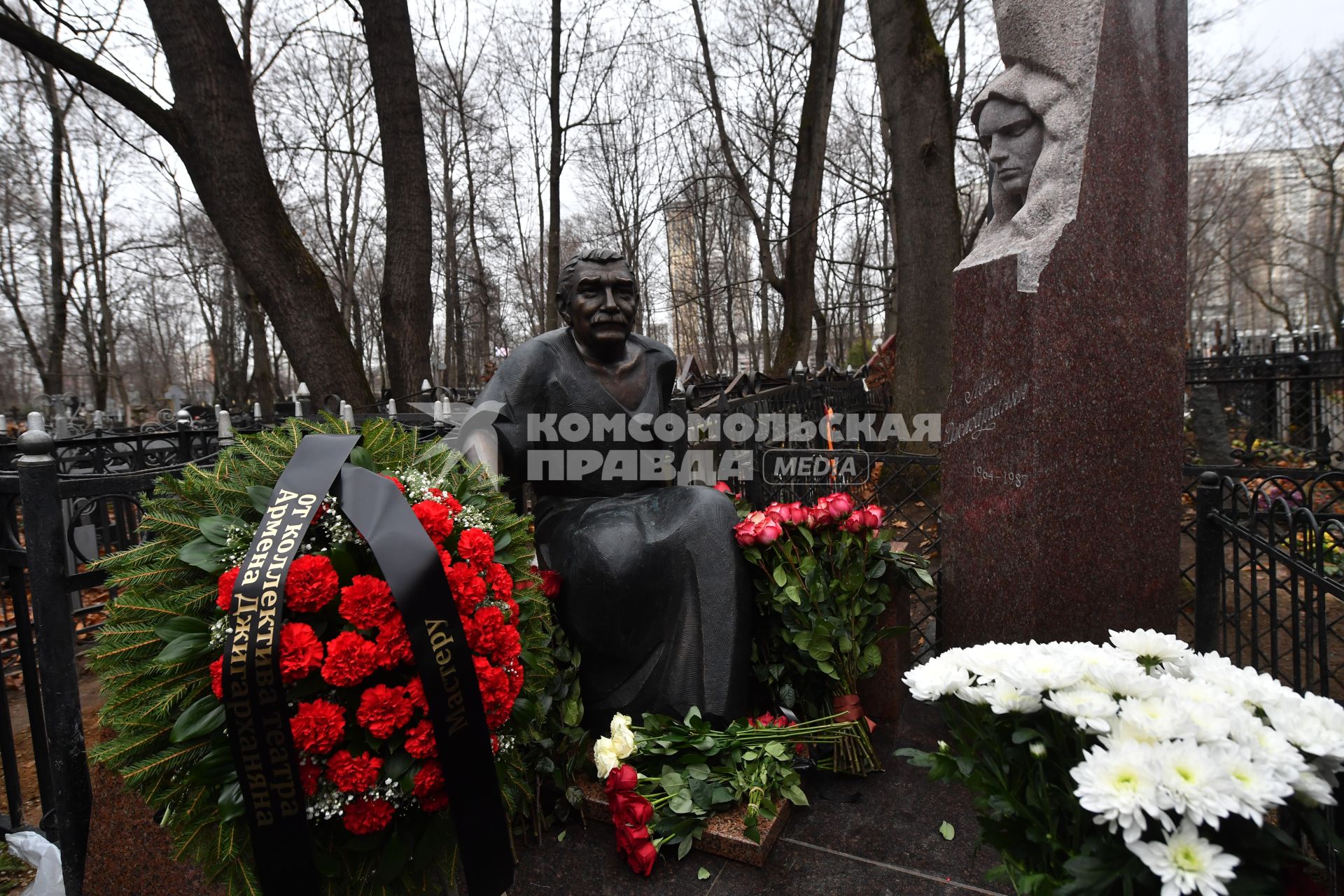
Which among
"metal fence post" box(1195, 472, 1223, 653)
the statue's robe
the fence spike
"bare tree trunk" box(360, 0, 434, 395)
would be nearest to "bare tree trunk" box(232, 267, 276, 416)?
"bare tree trunk" box(360, 0, 434, 395)

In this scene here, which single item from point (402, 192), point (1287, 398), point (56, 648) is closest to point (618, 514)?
point (56, 648)

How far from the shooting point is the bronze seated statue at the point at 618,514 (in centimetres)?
295

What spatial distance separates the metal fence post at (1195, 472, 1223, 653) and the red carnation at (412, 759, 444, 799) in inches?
125

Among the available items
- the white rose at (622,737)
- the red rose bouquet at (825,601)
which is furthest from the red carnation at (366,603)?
the red rose bouquet at (825,601)

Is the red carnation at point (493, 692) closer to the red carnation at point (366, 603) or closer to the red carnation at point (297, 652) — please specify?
the red carnation at point (366, 603)

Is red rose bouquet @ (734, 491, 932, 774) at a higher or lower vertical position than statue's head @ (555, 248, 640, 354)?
lower

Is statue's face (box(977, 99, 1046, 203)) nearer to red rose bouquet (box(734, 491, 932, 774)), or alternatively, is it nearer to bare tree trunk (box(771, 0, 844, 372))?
red rose bouquet (box(734, 491, 932, 774))

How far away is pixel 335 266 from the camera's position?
32.5 m

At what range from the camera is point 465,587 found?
73.8 inches

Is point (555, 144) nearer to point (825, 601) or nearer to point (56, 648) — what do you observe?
point (825, 601)

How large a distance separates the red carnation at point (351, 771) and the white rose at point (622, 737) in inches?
47.8

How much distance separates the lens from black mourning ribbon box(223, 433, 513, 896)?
158 centimetres

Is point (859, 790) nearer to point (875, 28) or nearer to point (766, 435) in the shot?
point (766, 435)

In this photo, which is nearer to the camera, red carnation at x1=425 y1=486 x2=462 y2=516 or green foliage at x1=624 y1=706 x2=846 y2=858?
red carnation at x1=425 y1=486 x2=462 y2=516
